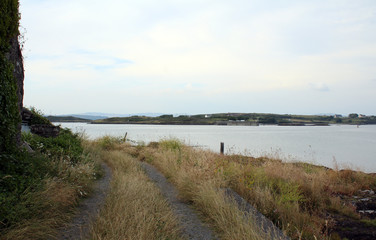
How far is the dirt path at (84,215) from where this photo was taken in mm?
4418

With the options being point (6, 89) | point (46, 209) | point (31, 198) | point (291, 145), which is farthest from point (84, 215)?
point (291, 145)

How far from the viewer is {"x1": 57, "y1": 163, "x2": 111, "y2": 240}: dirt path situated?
442 cm

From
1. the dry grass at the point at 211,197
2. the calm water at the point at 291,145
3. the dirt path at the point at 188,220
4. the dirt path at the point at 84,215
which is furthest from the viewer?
the calm water at the point at 291,145

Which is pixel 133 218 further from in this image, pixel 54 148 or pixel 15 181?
pixel 54 148

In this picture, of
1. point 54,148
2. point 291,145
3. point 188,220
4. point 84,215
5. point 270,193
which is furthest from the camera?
point 291,145

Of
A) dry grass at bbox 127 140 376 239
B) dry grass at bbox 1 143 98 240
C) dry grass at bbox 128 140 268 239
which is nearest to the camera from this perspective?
dry grass at bbox 1 143 98 240

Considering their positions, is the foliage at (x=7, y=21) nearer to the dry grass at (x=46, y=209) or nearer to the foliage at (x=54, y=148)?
the dry grass at (x=46, y=209)

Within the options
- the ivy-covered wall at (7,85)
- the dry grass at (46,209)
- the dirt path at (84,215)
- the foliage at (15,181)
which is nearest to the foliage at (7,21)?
the ivy-covered wall at (7,85)

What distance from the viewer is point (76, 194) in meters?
6.41

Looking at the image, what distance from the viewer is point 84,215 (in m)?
5.48

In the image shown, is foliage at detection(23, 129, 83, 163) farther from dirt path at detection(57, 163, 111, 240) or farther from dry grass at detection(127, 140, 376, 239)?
dry grass at detection(127, 140, 376, 239)

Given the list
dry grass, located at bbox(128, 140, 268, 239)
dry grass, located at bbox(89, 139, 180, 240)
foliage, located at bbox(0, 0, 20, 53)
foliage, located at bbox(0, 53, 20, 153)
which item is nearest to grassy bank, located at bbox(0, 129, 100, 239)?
foliage, located at bbox(0, 53, 20, 153)

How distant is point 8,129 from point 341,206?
28.3 feet

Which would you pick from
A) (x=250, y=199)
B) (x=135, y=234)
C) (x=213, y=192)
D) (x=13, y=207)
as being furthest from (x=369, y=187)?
(x=13, y=207)
